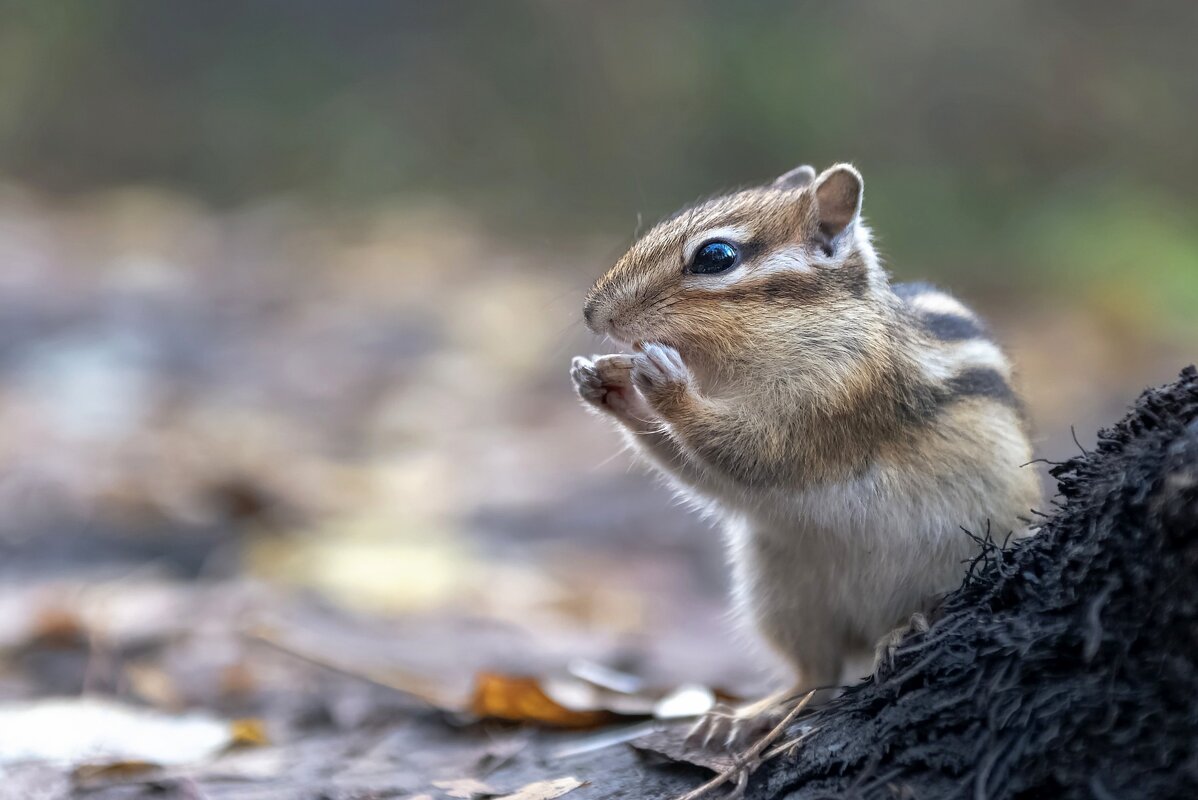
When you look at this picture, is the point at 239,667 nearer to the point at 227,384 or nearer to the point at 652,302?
the point at 652,302

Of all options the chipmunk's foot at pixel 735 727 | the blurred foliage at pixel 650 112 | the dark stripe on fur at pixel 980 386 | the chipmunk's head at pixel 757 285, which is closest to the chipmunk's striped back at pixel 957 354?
the dark stripe on fur at pixel 980 386

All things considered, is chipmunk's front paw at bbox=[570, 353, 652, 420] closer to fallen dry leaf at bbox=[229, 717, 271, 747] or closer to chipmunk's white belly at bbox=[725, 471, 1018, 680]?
chipmunk's white belly at bbox=[725, 471, 1018, 680]

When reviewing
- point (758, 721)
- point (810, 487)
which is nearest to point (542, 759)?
point (758, 721)

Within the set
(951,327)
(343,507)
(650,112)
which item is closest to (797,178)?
(951,327)

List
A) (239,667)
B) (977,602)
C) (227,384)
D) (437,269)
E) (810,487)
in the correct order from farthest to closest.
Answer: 1. (437,269)
2. (227,384)
3. (239,667)
4. (810,487)
5. (977,602)

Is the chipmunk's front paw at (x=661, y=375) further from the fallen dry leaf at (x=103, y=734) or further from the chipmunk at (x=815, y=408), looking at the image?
the fallen dry leaf at (x=103, y=734)
